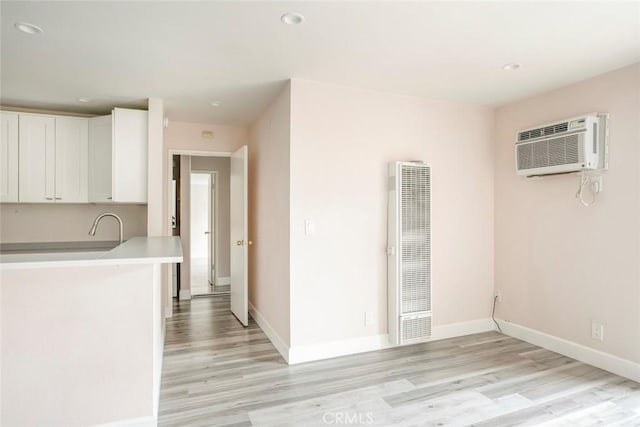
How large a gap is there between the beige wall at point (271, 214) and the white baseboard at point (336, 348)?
148 mm

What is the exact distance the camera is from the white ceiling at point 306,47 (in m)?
2.02

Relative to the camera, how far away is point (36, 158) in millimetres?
3779

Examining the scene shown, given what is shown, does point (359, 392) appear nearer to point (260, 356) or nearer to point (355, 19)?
point (260, 356)

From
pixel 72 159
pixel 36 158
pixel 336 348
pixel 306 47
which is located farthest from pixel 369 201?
pixel 36 158

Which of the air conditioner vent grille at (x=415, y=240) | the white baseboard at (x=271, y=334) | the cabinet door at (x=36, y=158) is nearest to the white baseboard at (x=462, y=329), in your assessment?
the air conditioner vent grille at (x=415, y=240)

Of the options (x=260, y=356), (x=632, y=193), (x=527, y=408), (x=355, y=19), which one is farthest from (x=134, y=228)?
(x=632, y=193)

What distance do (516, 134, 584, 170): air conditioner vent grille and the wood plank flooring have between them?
174 cm

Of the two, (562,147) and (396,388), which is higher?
(562,147)

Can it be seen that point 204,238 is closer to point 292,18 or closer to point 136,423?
point 136,423

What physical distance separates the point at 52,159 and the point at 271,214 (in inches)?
96.6

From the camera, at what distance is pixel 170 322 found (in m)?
4.24

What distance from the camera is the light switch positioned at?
10.2 ft

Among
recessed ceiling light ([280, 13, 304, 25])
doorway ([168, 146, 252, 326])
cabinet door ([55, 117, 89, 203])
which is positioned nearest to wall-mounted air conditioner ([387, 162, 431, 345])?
recessed ceiling light ([280, 13, 304, 25])

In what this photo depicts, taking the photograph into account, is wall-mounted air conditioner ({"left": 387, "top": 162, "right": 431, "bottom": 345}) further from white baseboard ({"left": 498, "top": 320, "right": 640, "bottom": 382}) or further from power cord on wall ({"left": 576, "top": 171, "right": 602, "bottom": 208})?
power cord on wall ({"left": 576, "top": 171, "right": 602, "bottom": 208})
